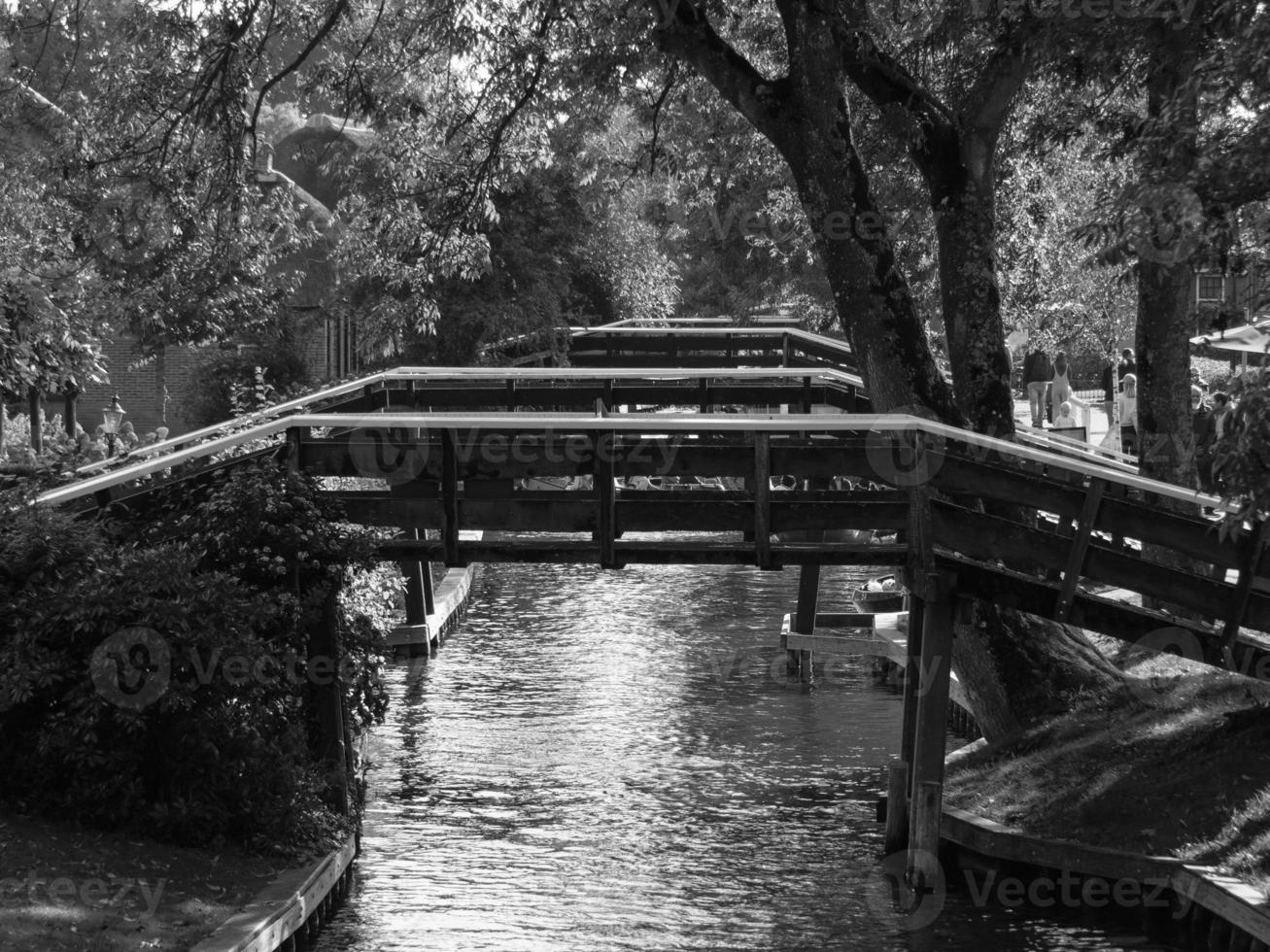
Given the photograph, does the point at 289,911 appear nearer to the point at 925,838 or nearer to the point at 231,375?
the point at 925,838

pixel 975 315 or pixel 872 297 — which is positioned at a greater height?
pixel 872 297

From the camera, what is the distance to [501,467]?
11797mm

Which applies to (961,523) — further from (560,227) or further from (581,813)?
(560,227)

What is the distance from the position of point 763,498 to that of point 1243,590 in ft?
10.8

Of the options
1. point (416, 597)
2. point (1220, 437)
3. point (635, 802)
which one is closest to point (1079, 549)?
point (1220, 437)

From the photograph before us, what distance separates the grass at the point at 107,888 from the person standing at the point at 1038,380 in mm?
24671

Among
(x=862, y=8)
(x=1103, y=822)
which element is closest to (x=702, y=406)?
(x=862, y=8)

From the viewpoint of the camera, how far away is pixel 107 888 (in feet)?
29.0

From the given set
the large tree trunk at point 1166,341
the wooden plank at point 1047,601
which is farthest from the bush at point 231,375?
the wooden plank at point 1047,601

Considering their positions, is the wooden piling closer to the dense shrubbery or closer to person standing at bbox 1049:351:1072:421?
the dense shrubbery

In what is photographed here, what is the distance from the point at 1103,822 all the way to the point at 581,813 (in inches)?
181

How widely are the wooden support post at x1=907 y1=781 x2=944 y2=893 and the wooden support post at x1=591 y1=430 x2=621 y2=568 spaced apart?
9.24ft

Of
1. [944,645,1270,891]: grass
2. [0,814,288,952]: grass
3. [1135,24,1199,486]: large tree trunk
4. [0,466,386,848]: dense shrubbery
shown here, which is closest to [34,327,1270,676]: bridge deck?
[0,466,386,848]: dense shrubbery

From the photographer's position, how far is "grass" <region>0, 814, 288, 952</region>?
26.8 ft
